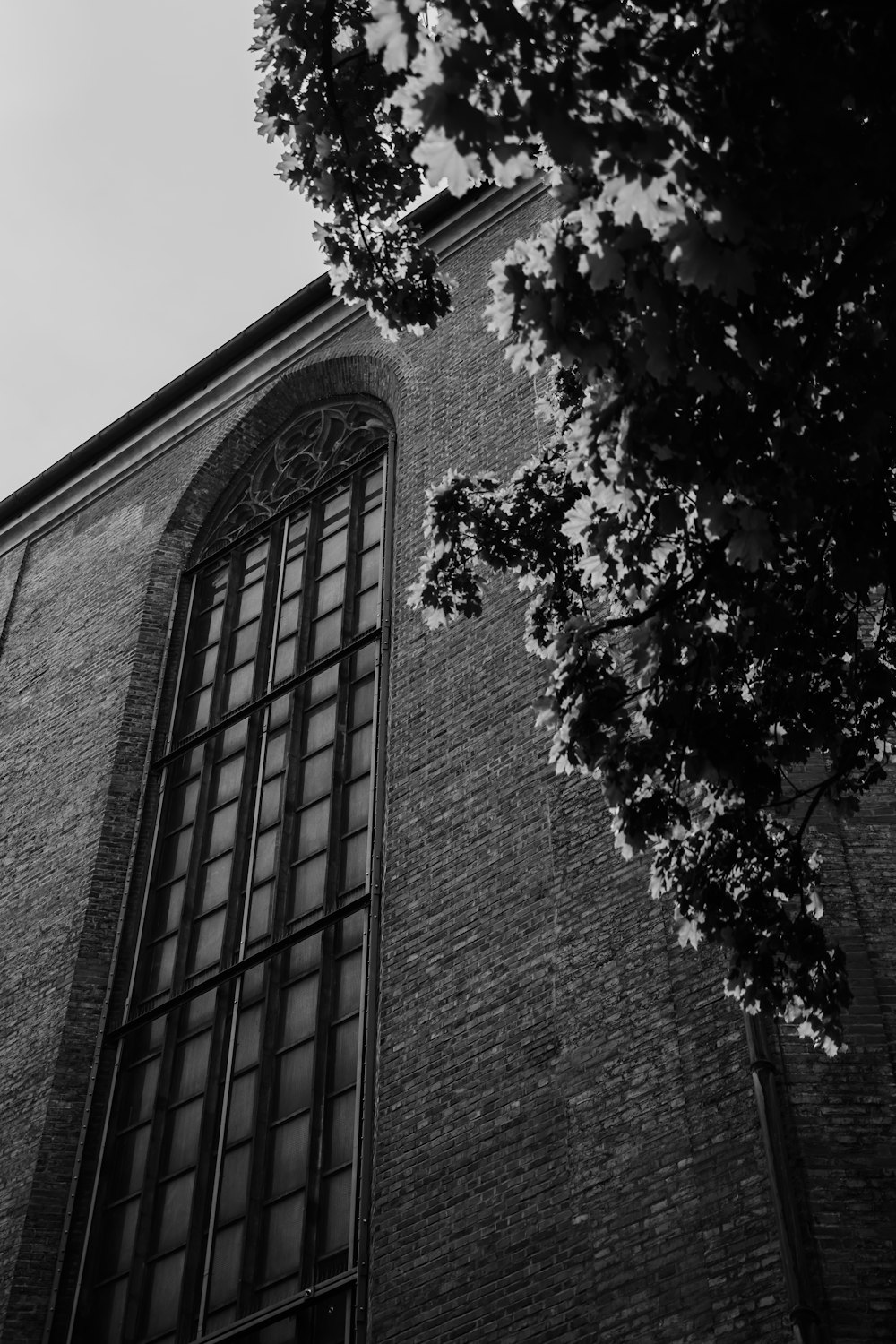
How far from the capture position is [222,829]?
14.1m

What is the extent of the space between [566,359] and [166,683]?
1035 centimetres

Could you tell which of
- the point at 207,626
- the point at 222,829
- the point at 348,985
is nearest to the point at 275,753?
the point at 222,829

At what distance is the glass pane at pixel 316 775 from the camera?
13328 mm

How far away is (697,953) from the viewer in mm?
9266

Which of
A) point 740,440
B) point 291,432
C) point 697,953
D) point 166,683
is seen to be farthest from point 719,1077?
point 291,432

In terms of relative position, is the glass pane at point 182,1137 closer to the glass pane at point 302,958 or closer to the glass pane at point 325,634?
the glass pane at point 302,958

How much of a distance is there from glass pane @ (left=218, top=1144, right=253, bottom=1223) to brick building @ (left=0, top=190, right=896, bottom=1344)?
0.08 ft

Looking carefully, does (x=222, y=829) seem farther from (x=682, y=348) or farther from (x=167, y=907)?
(x=682, y=348)

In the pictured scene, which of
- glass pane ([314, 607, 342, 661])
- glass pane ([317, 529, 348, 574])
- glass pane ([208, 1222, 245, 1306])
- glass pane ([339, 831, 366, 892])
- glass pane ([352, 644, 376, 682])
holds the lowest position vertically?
glass pane ([208, 1222, 245, 1306])

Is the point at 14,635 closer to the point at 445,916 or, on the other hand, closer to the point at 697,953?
the point at 445,916

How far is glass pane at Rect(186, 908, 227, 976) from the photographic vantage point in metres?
13.1

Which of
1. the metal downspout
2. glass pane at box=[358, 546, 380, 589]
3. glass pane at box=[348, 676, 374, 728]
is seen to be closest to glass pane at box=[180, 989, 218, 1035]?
glass pane at box=[348, 676, 374, 728]

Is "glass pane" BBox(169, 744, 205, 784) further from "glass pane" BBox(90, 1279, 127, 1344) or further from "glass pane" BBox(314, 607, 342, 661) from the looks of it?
"glass pane" BBox(90, 1279, 127, 1344)

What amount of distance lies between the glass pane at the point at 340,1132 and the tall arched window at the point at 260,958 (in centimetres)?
2
